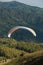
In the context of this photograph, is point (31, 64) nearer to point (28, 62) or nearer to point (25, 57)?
point (28, 62)

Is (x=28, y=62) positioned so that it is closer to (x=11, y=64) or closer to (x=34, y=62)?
(x=34, y=62)

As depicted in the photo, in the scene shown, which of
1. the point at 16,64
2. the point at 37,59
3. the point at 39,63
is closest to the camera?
the point at 39,63

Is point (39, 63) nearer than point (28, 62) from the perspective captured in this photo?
Yes

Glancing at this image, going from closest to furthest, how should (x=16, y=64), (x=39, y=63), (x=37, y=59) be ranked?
1. (x=39, y=63)
2. (x=37, y=59)
3. (x=16, y=64)

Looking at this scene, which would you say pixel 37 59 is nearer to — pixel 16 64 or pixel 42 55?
pixel 42 55

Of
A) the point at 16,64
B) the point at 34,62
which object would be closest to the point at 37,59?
the point at 34,62

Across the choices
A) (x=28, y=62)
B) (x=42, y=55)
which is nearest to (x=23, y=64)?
(x=28, y=62)

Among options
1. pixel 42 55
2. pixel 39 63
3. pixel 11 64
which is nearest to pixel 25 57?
pixel 11 64

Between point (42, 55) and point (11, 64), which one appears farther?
point (11, 64)
